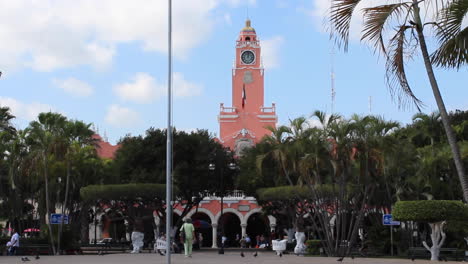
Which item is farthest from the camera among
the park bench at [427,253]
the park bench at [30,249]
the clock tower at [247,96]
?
the clock tower at [247,96]

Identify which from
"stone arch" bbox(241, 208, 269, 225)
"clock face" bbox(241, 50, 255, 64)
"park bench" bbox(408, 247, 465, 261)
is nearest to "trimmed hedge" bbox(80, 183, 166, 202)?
"park bench" bbox(408, 247, 465, 261)

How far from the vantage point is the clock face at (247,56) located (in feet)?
245

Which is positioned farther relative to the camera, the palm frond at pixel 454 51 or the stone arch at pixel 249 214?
the stone arch at pixel 249 214

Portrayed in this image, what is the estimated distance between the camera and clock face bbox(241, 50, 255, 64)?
74812mm

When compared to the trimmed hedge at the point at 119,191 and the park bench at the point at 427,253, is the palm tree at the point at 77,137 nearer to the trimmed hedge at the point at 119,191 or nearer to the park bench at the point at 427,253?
the trimmed hedge at the point at 119,191

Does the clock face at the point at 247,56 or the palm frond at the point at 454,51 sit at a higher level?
the clock face at the point at 247,56

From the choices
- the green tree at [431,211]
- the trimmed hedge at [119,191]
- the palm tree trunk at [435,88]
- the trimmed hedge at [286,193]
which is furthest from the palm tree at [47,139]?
the palm tree trunk at [435,88]

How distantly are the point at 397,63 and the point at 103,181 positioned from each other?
36849mm

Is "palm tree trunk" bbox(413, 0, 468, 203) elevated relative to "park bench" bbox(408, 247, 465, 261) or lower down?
elevated

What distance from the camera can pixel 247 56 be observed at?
7506cm

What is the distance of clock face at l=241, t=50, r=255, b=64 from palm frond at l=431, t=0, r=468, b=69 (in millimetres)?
65463

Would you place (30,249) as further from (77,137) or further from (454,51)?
(454,51)

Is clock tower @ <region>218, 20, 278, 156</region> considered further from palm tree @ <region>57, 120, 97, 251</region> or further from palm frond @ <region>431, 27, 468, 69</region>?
palm frond @ <region>431, 27, 468, 69</region>

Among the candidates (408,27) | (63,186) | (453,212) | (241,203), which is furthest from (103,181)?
(408,27)
